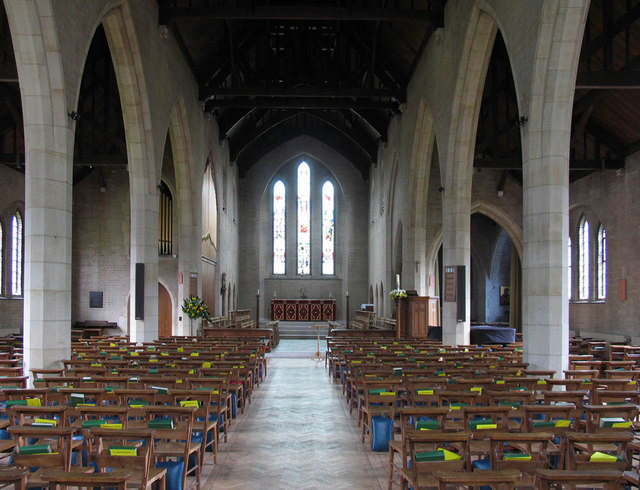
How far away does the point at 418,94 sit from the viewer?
19203 mm

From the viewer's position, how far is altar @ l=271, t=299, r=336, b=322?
1241 inches

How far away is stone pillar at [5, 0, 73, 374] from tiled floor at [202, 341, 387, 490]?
123 inches

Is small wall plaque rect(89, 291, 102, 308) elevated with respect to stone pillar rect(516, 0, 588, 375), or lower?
lower

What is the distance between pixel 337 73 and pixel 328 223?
1461 cm

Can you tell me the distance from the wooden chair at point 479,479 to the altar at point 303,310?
2820 cm

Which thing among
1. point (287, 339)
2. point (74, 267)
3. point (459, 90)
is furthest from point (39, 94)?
point (287, 339)

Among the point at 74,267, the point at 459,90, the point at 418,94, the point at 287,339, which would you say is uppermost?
the point at 418,94

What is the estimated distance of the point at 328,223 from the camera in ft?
111

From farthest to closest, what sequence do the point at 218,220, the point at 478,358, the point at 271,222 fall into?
the point at 271,222
the point at 218,220
the point at 478,358

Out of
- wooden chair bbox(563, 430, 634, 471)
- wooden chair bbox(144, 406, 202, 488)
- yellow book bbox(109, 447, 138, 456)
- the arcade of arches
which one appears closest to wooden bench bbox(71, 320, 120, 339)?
the arcade of arches

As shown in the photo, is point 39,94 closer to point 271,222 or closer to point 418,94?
point 418,94

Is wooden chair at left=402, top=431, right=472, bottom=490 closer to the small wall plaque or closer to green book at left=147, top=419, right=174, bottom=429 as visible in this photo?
green book at left=147, top=419, right=174, bottom=429

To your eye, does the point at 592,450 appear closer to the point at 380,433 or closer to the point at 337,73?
the point at 380,433

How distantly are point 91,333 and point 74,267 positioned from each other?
244 centimetres
